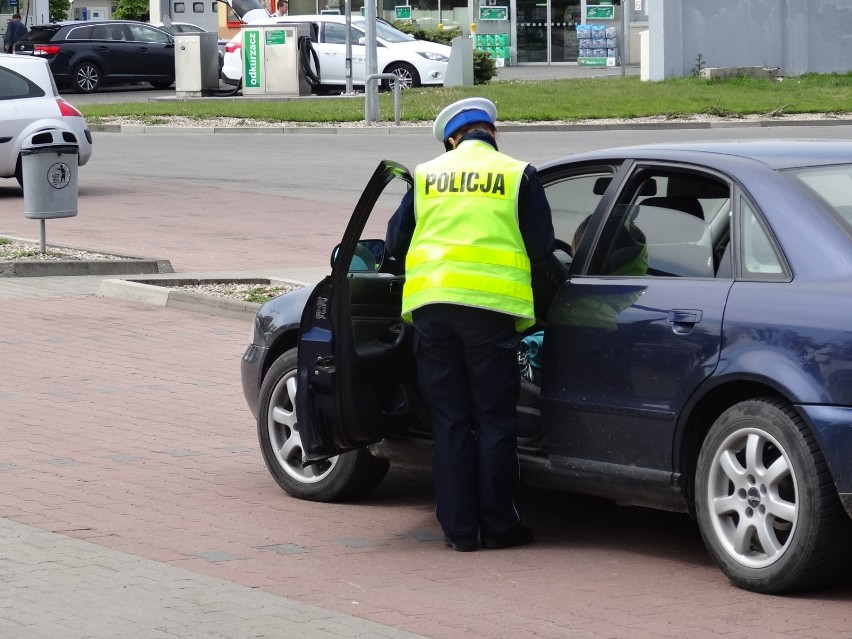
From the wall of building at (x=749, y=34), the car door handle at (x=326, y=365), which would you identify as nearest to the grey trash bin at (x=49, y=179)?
the car door handle at (x=326, y=365)

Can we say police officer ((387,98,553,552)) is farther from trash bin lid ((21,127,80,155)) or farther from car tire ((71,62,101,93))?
car tire ((71,62,101,93))

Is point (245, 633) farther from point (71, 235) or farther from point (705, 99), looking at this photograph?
point (705, 99)

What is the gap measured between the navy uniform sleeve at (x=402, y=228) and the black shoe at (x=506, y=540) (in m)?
1.17

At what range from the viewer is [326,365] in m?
6.29

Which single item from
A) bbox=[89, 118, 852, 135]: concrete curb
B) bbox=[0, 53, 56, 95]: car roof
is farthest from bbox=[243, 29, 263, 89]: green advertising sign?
bbox=[0, 53, 56, 95]: car roof

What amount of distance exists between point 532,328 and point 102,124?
24385 mm

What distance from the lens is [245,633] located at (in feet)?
16.5

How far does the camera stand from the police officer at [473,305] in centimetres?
594

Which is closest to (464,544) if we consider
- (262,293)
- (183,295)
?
(262,293)

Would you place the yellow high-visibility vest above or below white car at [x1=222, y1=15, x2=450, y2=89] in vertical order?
below

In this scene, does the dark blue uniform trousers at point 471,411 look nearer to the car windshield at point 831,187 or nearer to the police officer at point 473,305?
the police officer at point 473,305

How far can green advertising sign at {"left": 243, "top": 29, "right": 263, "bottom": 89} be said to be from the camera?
35031mm

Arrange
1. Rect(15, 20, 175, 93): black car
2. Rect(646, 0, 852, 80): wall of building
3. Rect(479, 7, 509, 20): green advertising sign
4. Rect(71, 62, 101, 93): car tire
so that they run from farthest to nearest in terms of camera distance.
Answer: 1. Rect(479, 7, 509, 20): green advertising sign
2. Rect(71, 62, 101, 93): car tire
3. Rect(15, 20, 175, 93): black car
4. Rect(646, 0, 852, 80): wall of building

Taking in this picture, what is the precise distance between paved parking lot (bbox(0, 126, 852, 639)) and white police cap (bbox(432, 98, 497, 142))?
5.27 feet
